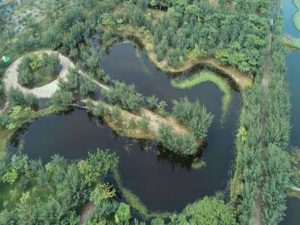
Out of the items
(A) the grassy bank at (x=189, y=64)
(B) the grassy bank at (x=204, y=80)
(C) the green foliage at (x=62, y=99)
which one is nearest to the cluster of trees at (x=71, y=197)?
(C) the green foliage at (x=62, y=99)

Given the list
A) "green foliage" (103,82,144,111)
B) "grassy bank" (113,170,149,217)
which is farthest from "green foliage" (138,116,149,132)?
"grassy bank" (113,170,149,217)

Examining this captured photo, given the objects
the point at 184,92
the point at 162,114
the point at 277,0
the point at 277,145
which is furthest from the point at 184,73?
the point at 277,0

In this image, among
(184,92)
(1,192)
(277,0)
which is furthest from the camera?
(277,0)

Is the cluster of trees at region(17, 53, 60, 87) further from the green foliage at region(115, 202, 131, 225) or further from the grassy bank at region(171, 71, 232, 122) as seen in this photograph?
the green foliage at region(115, 202, 131, 225)

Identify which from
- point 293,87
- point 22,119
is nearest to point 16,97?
point 22,119

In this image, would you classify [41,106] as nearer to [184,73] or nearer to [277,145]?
[184,73]

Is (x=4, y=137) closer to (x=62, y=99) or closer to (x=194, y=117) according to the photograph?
(x=62, y=99)

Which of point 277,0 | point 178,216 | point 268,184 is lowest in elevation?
point 178,216
